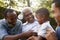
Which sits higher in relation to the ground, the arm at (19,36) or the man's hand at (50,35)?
the man's hand at (50,35)

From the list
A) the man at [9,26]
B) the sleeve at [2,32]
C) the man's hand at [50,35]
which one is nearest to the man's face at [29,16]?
the man at [9,26]

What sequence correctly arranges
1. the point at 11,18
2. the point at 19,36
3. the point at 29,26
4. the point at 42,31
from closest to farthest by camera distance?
the point at 42,31 → the point at 19,36 → the point at 11,18 → the point at 29,26

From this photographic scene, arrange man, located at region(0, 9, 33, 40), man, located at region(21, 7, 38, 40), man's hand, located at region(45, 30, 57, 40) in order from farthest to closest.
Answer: man, located at region(21, 7, 38, 40), man, located at region(0, 9, 33, 40), man's hand, located at region(45, 30, 57, 40)

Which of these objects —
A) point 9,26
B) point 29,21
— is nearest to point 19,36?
point 9,26

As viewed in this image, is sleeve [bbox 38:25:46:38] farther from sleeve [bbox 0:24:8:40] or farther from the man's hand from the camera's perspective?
sleeve [bbox 0:24:8:40]

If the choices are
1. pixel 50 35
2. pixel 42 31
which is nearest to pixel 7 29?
pixel 42 31

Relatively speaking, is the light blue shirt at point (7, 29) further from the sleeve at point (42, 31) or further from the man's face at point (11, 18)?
the sleeve at point (42, 31)

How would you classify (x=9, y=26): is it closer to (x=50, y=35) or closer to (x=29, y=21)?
(x=29, y=21)

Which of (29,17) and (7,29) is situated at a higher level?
(29,17)

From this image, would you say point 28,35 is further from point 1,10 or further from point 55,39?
point 1,10

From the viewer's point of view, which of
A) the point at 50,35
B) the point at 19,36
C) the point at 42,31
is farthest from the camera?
the point at 19,36

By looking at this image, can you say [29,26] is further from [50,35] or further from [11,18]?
[50,35]

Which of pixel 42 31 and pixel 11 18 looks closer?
pixel 42 31

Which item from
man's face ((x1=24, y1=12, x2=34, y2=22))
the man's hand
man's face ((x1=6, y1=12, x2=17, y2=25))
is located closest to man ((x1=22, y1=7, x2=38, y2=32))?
man's face ((x1=24, y1=12, x2=34, y2=22))
